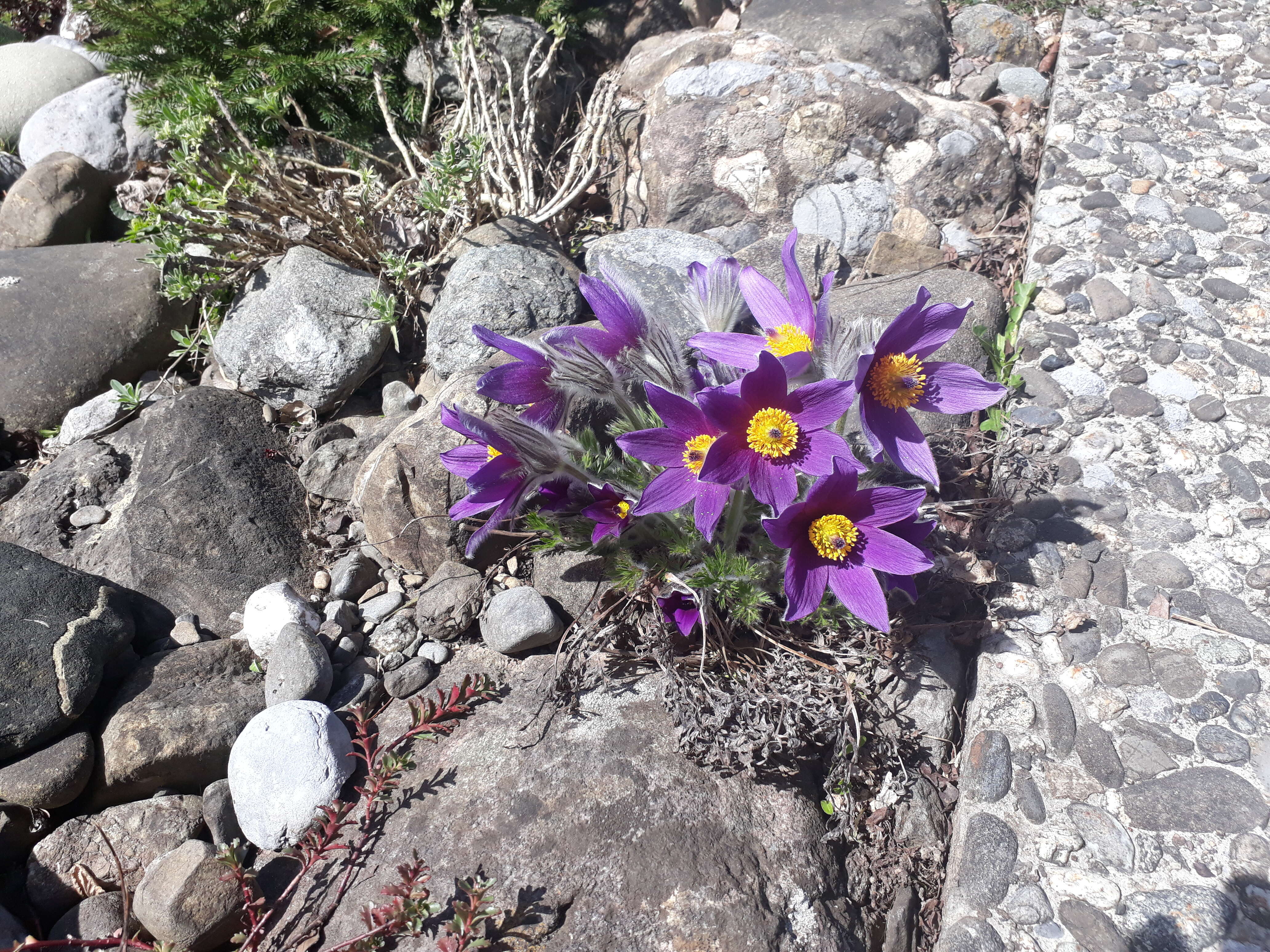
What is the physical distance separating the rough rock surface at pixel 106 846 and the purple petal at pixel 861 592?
1980mm

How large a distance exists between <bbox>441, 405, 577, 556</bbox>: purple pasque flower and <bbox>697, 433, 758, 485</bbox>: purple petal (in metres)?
0.48

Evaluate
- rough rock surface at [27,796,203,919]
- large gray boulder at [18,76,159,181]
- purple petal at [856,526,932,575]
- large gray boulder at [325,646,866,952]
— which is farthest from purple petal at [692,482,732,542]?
large gray boulder at [18,76,159,181]

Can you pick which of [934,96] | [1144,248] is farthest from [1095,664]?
[934,96]

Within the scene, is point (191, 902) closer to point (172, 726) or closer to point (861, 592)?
point (172, 726)

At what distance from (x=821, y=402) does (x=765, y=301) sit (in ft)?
1.53

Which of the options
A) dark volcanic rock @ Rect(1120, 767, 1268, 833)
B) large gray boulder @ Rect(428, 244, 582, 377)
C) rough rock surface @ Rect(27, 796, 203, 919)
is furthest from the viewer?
large gray boulder @ Rect(428, 244, 582, 377)

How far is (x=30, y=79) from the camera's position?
221 inches

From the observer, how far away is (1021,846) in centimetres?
215

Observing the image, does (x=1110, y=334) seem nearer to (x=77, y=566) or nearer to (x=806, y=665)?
(x=806, y=665)

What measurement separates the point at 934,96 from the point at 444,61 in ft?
8.57

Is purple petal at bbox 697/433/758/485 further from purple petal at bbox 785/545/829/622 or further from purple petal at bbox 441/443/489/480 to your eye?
purple petal at bbox 441/443/489/480

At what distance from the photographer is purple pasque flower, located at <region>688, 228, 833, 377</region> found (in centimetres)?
202

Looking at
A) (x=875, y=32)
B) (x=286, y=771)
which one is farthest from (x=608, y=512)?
(x=875, y=32)

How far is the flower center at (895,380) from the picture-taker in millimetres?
1943
